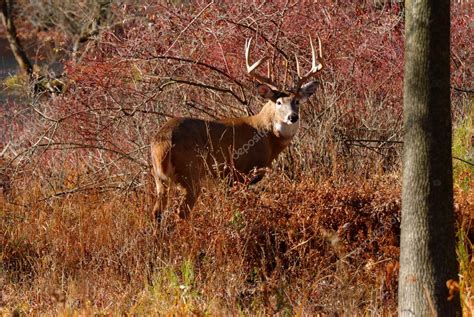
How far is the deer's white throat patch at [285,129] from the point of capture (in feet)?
32.4

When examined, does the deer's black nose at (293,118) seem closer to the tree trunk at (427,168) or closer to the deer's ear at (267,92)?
the deer's ear at (267,92)

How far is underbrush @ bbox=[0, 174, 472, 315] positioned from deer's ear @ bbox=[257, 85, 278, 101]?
5.48ft

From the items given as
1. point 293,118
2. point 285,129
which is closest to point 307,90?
point 293,118

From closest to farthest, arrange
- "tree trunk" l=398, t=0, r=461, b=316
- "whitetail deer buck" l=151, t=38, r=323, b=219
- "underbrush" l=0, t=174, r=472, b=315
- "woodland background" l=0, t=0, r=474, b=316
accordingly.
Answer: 1. "tree trunk" l=398, t=0, r=461, b=316
2. "underbrush" l=0, t=174, r=472, b=315
3. "woodland background" l=0, t=0, r=474, b=316
4. "whitetail deer buck" l=151, t=38, r=323, b=219

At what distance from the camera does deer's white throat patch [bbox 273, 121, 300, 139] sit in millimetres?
9891

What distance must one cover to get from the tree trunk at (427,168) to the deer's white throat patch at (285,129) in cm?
453

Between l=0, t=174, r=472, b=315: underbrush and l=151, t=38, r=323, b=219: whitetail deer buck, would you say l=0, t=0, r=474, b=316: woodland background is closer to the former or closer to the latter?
l=0, t=174, r=472, b=315: underbrush

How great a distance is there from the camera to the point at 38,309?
647 centimetres

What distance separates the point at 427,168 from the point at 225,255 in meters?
2.31

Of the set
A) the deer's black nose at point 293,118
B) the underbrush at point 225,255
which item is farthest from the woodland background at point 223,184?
the deer's black nose at point 293,118

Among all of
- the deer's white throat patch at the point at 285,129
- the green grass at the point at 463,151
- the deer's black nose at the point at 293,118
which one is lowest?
the deer's white throat patch at the point at 285,129

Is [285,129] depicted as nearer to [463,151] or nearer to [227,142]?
[227,142]

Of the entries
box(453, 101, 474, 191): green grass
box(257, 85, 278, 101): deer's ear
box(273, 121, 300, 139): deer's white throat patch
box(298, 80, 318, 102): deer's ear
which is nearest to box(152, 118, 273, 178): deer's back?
box(273, 121, 300, 139): deer's white throat patch

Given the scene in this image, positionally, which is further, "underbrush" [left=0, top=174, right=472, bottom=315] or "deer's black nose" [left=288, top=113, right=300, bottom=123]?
"deer's black nose" [left=288, top=113, right=300, bottom=123]
